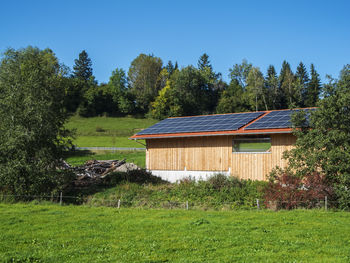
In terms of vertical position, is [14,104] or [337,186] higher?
[14,104]

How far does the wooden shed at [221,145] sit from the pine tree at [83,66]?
95.9 meters

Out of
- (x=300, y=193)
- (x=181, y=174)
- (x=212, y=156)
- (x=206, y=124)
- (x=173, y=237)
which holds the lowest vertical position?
(x=173, y=237)

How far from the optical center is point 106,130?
6488 cm

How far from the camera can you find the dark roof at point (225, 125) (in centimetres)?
2180

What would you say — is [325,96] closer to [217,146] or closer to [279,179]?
[279,179]

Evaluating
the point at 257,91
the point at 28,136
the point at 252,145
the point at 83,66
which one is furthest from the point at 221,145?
the point at 83,66

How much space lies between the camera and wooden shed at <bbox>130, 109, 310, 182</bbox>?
21719 mm

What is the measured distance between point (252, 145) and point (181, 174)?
578 cm

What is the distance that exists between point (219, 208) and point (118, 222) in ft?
21.0

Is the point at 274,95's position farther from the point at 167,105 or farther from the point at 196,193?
the point at 196,193

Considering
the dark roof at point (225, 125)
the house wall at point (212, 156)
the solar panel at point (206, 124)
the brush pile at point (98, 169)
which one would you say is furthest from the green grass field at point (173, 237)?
the brush pile at point (98, 169)

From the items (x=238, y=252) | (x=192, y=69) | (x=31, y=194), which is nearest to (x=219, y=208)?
(x=238, y=252)

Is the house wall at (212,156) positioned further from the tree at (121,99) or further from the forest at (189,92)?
the tree at (121,99)

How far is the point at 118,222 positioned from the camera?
13.1m
